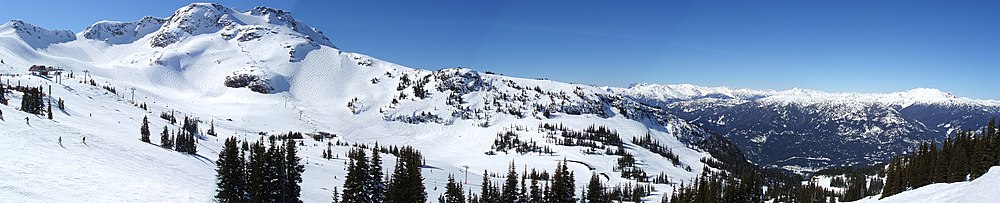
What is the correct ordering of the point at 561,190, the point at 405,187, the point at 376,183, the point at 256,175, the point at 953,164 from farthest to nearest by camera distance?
the point at 953,164 < the point at 561,190 < the point at 376,183 < the point at 405,187 < the point at 256,175

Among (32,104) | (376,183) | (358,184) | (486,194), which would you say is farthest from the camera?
(32,104)

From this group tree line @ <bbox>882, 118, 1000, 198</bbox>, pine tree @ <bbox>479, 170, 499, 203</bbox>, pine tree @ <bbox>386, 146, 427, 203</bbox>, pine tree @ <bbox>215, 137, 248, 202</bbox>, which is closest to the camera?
pine tree @ <bbox>386, 146, 427, 203</bbox>

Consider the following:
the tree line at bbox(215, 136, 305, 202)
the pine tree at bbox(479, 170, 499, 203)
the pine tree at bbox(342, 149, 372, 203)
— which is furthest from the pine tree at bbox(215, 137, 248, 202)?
the pine tree at bbox(479, 170, 499, 203)

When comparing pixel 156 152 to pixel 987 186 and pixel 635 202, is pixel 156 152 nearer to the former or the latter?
pixel 987 186

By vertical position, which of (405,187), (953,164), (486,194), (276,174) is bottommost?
(486,194)

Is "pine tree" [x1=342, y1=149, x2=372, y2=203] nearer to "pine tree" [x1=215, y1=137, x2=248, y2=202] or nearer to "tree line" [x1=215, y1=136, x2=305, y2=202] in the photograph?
"tree line" [x1=215, y1=136, x2=305, y2=202]

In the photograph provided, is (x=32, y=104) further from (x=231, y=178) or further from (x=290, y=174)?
(x=290, y=174)

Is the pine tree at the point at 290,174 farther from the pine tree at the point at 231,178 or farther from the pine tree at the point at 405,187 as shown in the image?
the pine tree at the point at 405,187

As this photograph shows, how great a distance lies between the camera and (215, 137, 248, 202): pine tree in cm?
5938

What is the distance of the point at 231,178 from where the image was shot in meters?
60.0

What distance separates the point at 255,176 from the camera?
5981cm

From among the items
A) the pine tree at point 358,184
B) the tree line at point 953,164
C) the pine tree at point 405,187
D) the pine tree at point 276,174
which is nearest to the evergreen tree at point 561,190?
the pine tree at point 405,187

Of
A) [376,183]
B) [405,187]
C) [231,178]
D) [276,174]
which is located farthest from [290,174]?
[405,187]

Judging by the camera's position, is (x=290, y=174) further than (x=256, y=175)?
Yes
